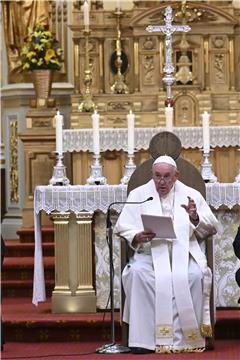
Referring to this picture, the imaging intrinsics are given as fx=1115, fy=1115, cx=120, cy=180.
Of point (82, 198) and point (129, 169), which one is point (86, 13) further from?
point (82, 198)

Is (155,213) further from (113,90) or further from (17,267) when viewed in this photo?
(113,90)

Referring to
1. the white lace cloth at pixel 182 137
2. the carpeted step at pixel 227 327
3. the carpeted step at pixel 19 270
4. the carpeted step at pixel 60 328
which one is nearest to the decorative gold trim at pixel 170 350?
the carpeted step at pixel 227 327

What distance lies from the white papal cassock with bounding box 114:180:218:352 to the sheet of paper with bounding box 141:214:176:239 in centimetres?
17

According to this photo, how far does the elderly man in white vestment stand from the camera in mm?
7973

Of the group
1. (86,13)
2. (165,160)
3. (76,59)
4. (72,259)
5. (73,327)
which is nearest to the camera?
(165,160)

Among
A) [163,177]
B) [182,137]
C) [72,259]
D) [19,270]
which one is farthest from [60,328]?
[182,137]

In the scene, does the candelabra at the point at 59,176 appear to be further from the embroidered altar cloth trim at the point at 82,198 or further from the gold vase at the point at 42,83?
the gold vase at the point at 42,83

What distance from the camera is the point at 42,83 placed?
12.9m

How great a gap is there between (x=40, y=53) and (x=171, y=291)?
17.7ft

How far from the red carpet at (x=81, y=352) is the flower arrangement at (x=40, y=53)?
4.75 meters

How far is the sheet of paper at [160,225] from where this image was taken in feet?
25.7

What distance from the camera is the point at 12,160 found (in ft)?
44.2

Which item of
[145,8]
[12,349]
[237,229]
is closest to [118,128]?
[145,8]

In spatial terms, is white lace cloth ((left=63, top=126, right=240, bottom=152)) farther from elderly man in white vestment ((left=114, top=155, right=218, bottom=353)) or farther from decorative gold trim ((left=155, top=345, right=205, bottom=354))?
decorative gold trim ((left=155, top=345, right=205, bottom=354))
